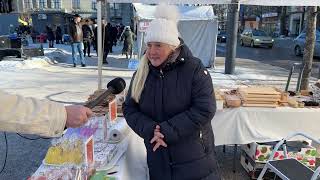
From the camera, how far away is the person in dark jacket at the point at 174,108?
2469 millimetres

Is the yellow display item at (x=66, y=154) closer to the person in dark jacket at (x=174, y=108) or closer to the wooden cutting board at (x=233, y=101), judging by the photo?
the person in dark jacket at (x=174, y=108)

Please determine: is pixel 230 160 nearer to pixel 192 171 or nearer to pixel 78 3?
pixel 192 171

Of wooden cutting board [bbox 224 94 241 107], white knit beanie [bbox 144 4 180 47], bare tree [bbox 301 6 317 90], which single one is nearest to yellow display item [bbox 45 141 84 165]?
white knit beanie [bbox 144 4 180 47]

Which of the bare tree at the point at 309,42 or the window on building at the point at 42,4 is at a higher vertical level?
the window on building at the point at 42,4

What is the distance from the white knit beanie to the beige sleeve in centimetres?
110

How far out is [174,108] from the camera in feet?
8.24

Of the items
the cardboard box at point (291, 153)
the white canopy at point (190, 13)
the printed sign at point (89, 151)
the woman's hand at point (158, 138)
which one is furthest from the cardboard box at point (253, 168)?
the white canopy at point (190, 13)

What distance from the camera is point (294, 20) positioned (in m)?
46.8

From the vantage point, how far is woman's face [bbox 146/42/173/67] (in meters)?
2.53

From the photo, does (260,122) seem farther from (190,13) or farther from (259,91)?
(190,13)

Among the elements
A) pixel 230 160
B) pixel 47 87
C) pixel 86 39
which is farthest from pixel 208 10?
pixel 230 160

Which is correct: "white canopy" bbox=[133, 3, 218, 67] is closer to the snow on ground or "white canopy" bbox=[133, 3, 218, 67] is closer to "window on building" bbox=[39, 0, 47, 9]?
the snow on ground

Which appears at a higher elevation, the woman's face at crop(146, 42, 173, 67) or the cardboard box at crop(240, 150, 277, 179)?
the woman's face at crop(146, 42, 173, 67)

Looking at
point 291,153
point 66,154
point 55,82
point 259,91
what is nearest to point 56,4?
point 55,82
